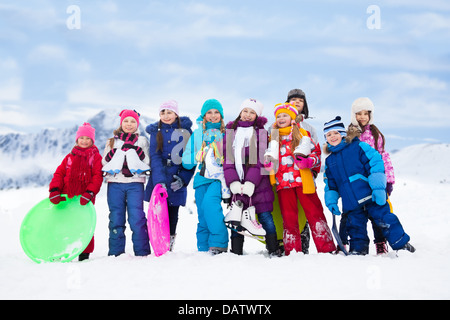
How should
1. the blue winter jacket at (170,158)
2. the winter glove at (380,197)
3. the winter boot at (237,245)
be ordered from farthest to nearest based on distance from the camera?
the blue winter jacket at (170,158)
the winter boot at (237,245)
the winter glove at (380,197)

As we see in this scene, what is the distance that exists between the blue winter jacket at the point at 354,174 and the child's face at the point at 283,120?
0.63 metres

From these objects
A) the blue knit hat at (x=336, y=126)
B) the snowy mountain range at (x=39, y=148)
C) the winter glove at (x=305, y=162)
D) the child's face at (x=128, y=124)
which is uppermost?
the snowy mountain range at (x=39, y=148)

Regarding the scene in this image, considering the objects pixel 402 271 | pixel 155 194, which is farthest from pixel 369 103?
pixel 155 194

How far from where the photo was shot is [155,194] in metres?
4.84

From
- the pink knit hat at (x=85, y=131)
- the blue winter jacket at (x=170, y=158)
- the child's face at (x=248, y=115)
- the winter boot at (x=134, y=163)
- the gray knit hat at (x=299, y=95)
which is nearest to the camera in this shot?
the child's face at (x=248, y=115)

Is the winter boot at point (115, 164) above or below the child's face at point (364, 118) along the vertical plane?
below

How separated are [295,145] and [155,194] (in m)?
1.90

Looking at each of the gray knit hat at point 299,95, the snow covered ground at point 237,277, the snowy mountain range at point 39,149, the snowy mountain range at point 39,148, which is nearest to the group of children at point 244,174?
the gray knit hat at point 299,95

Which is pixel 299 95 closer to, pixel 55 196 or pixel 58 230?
pixel 55 196

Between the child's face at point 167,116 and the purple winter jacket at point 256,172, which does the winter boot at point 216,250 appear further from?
the child's face at point 167,116

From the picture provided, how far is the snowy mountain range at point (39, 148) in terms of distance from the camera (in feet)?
189

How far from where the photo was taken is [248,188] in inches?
177

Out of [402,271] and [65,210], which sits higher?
[65,210]
